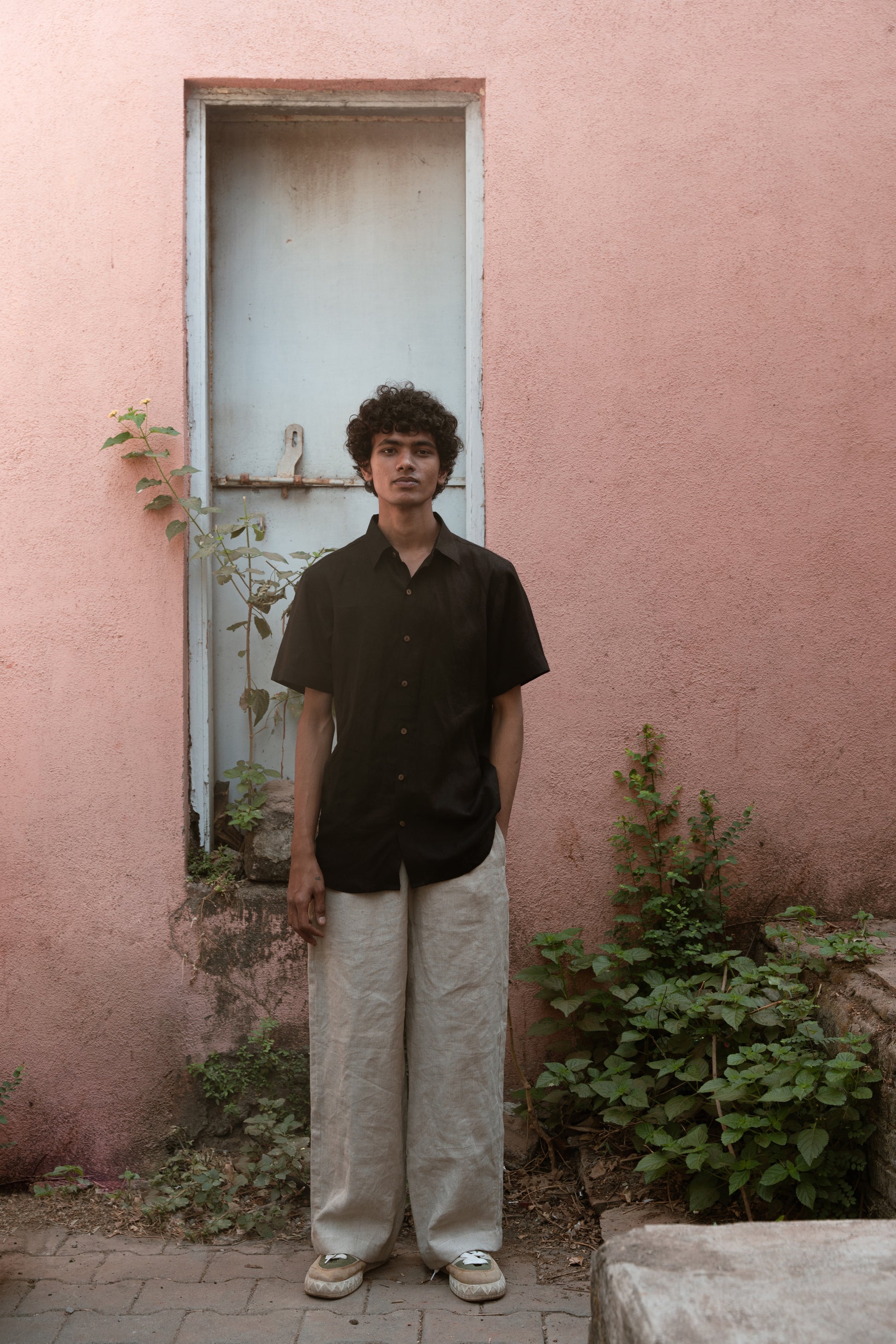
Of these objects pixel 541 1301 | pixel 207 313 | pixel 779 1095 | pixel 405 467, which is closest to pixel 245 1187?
pixel 541 1301

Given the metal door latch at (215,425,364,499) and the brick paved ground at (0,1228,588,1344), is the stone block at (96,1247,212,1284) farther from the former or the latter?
the metal door latch at (215,425,364,499)

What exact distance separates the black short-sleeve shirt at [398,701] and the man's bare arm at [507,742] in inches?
2.1

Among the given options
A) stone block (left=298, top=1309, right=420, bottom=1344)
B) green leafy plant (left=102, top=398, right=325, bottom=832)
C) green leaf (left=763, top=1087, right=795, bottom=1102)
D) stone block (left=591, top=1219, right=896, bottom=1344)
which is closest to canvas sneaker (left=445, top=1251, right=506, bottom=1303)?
stone block (left=298, top=1309, right=420, bottom=1344)

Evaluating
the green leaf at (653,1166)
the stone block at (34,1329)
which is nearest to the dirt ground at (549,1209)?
the green leaf at (653,1166)

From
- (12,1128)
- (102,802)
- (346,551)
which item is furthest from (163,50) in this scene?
(12,1128)

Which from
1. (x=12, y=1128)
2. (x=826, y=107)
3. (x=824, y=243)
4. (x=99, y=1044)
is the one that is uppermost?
(x=826, y=107)

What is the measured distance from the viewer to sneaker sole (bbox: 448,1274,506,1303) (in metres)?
2.63

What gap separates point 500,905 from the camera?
2.71 metres

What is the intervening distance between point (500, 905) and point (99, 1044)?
5.22 ft

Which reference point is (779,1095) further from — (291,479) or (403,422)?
(291,479)

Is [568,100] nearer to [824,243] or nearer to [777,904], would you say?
[824,243]

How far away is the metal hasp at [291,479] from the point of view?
3672mm

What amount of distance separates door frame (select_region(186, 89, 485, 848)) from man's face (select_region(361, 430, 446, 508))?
2.65 ft

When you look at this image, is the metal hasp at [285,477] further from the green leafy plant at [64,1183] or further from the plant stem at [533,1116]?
the green leafy plant at [64,1183]
